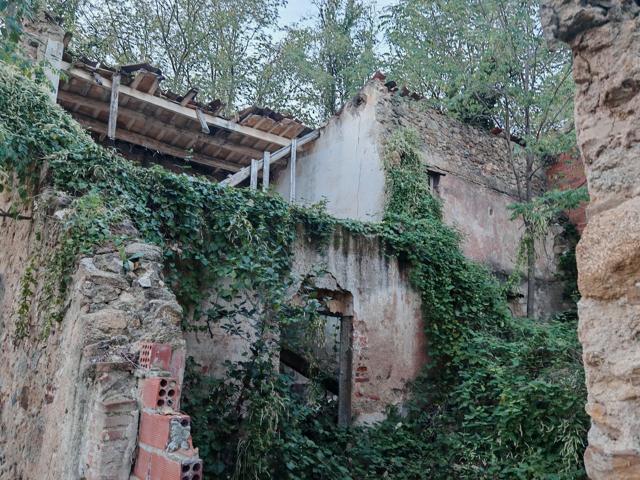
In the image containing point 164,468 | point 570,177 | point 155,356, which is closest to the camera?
point 164,468

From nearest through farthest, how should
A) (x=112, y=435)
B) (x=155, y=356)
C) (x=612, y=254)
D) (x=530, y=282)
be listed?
1. (x=612, y=254)
2. (x=112, y=435)
3. (x=155, y=356)
4. (x=530, y=282)

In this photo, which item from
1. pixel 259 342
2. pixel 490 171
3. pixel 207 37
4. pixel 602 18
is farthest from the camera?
pixel 207 37

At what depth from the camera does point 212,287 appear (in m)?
6.80

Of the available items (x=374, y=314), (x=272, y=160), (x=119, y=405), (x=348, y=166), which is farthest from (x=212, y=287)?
(x=348, y=166)

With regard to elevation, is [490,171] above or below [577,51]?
above

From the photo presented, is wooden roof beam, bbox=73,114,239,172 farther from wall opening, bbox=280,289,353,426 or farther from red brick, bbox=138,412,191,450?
red brick, bbox=138,412,191,450

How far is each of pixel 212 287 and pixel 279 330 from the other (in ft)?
3.19

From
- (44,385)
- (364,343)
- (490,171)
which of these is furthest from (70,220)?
(490,171)

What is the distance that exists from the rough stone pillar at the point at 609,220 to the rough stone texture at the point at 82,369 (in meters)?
2.60

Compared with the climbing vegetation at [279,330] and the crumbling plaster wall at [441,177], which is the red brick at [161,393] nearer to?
the climbing vegetation at [279,330]

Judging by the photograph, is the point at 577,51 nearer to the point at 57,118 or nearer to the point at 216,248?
the point at 216,248

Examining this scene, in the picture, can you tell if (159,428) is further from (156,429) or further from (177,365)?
(177,365)

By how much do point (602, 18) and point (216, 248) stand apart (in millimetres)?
5180

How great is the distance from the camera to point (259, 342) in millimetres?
5789
